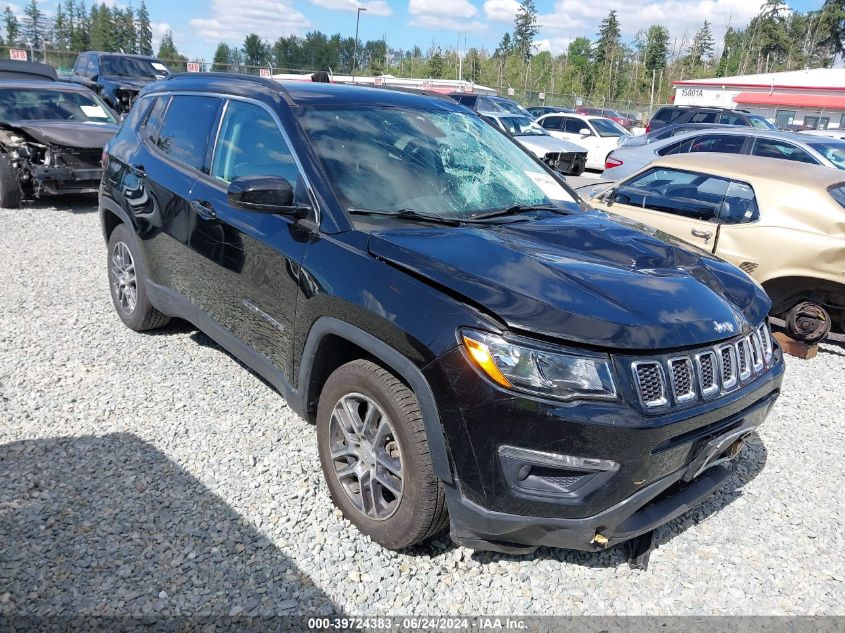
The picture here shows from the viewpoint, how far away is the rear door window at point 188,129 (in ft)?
12.9

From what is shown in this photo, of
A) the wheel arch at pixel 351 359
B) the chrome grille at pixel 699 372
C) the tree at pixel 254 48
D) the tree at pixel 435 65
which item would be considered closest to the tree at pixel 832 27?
the tree at pixel 435 65

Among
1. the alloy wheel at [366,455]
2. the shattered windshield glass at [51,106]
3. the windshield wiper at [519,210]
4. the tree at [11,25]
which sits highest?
the tree at [11,25]

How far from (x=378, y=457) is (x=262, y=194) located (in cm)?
126

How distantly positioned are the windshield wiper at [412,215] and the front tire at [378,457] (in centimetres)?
71

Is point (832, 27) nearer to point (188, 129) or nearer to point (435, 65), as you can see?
point (435, 65)

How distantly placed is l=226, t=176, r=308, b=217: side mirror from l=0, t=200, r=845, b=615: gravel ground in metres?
1.36

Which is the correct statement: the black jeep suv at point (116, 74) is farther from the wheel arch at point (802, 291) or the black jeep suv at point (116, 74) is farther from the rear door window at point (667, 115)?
the wheel arch at point (802, 291)

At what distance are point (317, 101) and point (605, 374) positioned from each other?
2.13 m

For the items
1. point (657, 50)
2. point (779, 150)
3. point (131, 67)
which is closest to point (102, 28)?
point (657, 50)

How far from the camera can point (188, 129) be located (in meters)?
4.12

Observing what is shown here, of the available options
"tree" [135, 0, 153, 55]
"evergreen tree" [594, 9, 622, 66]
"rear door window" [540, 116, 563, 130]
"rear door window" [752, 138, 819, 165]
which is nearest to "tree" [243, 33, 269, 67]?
"tree" [135, 0, 153, 55]

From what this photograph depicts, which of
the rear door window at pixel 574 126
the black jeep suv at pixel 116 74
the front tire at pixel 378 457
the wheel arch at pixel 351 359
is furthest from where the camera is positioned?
the rear door window at pixel 574 126

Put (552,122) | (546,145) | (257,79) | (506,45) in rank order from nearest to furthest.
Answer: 1. (257,79)
2. (546,145)
3. (552,122)
4. (506,45)

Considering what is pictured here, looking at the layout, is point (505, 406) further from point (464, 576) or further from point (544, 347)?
point (464, 576)
